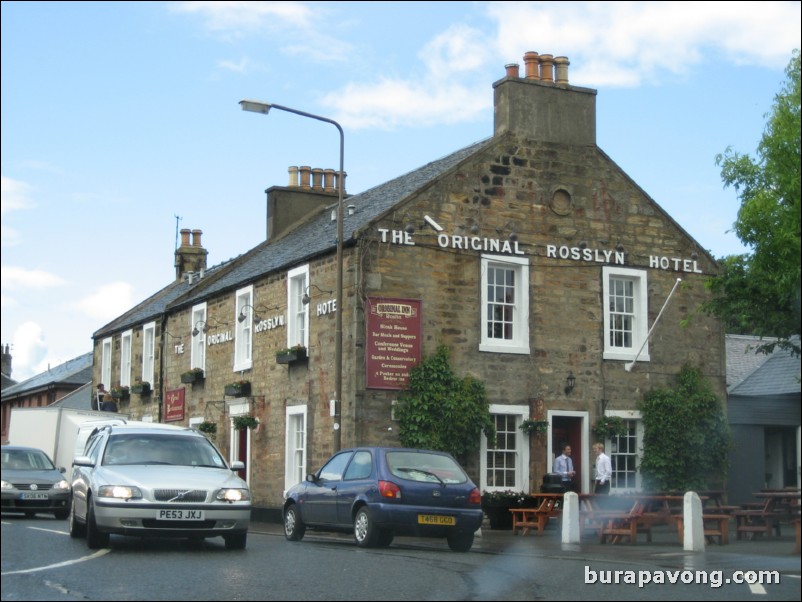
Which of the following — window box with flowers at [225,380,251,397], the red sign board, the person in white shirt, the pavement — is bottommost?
the pavement

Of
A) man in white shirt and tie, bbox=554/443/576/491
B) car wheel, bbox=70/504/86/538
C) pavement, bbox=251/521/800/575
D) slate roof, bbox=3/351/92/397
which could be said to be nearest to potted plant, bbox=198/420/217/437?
pavement, bbox=251/521/800/575

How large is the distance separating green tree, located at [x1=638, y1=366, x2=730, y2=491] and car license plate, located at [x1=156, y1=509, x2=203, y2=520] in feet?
45.7

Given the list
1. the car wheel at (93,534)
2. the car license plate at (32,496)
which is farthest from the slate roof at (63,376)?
the car wheel at (93,534)

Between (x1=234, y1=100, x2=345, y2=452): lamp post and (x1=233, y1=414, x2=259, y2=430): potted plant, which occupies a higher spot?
(x1=234, y1=100, x2=345, y2=452): lamp post

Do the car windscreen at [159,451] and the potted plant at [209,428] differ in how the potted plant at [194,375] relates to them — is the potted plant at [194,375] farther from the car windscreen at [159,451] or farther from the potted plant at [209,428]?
the car windscreen at [159,451]

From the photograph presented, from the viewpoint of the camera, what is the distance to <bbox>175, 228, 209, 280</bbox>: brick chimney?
1807 inches

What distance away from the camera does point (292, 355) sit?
87.3 feet

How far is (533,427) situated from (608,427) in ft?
6.04

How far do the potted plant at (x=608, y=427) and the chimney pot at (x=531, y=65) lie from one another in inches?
305

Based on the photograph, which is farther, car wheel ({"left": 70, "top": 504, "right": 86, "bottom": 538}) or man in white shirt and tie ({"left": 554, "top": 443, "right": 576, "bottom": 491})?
man in white shirt and tie ({"left": 554, "top": 443, "right": 576, "bottom": 491})

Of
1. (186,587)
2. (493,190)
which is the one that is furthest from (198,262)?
(186,587)

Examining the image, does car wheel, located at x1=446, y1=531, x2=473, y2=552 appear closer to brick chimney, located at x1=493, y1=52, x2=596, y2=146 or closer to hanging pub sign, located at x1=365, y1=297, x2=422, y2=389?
hanging pub sign, located at x1=365, y1=297, x2=422, y2=389

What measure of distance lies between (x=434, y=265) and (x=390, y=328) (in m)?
1.78

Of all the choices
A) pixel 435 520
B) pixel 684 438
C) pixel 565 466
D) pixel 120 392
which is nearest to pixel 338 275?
pixel 565 466
